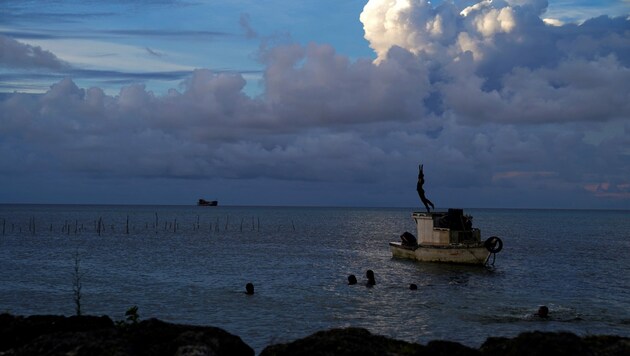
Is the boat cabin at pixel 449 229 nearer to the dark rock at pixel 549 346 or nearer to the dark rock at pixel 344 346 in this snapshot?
the dark rock at pixel 549 346

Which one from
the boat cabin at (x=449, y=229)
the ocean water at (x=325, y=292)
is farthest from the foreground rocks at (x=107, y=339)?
the boat cabin at (x=449, y=229)

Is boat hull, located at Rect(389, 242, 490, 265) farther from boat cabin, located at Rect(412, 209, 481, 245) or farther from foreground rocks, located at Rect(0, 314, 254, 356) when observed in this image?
foreground rocks, located at Rect(0, 314, 254, 356)

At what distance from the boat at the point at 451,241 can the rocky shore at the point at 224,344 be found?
3642 cm

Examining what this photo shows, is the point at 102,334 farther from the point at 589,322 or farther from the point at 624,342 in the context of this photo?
the point at 589,322

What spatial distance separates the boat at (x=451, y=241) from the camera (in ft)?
163

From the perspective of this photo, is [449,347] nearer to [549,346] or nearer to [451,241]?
[549,346]

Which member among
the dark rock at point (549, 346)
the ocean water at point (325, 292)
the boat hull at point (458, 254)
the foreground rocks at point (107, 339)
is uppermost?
the dark rock at point (549, 346)

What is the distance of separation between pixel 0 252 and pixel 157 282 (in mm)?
34821

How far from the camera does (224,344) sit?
506 inches

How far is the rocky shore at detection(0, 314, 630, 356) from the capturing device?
11.3 m

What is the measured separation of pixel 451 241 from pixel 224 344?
131ft

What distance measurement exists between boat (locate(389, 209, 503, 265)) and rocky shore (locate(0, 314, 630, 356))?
1434 inches

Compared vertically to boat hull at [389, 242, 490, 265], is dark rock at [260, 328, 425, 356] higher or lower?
higher

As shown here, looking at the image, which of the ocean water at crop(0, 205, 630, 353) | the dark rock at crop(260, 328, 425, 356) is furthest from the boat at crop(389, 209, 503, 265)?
the dark rock at crop(260, 328, 425, 356)
